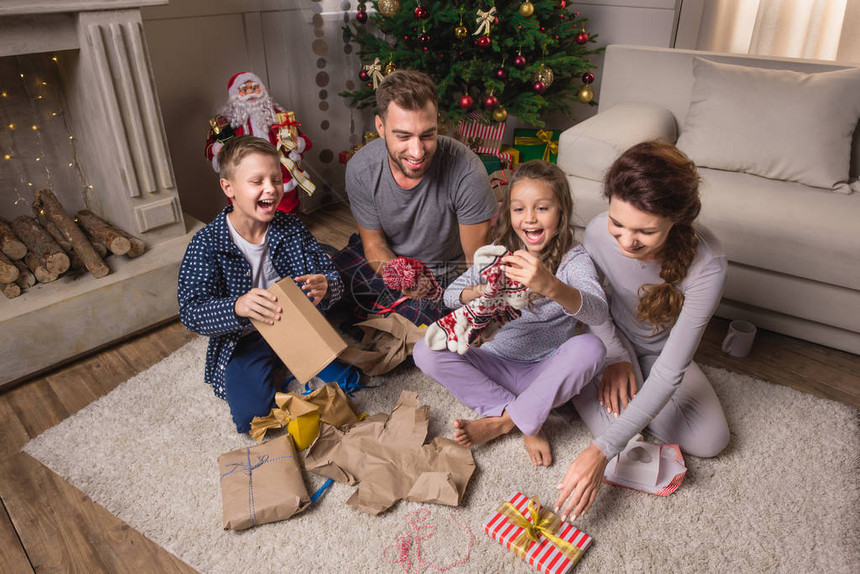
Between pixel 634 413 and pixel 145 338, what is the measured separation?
1.67 metres

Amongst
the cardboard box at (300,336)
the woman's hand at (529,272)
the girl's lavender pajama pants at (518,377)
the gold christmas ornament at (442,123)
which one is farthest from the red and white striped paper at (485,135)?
the woman's hand at (529,272)

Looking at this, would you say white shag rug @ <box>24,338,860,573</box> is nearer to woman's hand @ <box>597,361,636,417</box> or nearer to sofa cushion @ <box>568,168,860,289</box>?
woman's hand @ <box>597,361,636,417</box>

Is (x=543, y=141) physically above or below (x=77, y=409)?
above

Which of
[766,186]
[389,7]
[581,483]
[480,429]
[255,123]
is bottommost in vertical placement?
[480,429]

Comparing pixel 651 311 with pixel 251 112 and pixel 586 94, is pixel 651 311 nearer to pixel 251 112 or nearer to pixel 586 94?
pixel 586 94

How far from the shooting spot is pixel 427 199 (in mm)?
1896

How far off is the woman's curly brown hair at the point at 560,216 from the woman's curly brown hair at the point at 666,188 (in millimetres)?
125

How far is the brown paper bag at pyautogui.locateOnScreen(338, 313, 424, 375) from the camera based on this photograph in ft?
6.05

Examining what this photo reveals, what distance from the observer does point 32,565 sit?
1.34 metres

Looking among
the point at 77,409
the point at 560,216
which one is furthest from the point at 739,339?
the point at 77,409

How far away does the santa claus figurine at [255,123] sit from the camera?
8.22ft

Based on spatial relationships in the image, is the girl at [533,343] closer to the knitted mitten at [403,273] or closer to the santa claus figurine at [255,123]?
the knitted mitten at [403,273]

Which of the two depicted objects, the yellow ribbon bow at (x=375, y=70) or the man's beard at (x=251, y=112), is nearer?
the man's beard at (x=251, y=112)

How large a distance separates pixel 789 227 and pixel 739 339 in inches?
15.1
